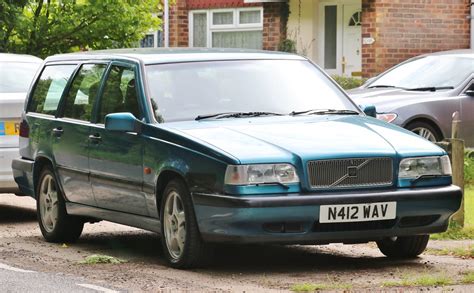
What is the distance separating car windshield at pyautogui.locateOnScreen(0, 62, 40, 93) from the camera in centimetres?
1464

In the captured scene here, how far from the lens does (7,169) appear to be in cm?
1395

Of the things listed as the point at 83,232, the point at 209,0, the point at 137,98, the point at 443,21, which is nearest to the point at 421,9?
the point at 443,21

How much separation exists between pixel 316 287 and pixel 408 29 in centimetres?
2083

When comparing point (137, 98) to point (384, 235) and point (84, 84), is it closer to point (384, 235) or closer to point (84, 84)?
point (84, 84)

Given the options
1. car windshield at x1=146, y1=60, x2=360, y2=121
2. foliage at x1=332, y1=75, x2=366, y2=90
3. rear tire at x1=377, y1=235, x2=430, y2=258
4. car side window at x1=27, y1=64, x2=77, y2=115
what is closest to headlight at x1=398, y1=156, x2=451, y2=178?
rear tire at x1=377, y1=235, x2=430, y2=258

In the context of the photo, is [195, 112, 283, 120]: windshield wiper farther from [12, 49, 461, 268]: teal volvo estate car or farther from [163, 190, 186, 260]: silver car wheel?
[163, 190, 186, 260]: silver car wheel

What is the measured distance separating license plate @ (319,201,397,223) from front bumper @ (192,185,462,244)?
33mm

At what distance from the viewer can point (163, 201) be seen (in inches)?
396

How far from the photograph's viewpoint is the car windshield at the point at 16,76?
14645 mm

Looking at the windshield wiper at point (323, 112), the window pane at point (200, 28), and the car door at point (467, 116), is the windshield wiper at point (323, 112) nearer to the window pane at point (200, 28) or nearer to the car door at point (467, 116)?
the car door at point (467, 116)

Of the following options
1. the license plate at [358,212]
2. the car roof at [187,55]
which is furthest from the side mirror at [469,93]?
the license plate at [358,212]

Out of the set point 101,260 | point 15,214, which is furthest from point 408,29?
point 101,260

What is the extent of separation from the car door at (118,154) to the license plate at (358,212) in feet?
5.37

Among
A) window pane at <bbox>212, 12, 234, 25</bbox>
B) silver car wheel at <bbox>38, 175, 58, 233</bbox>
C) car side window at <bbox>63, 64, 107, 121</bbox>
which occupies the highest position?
window pane at <bbox>212, 12, 234, 25</bbox>
